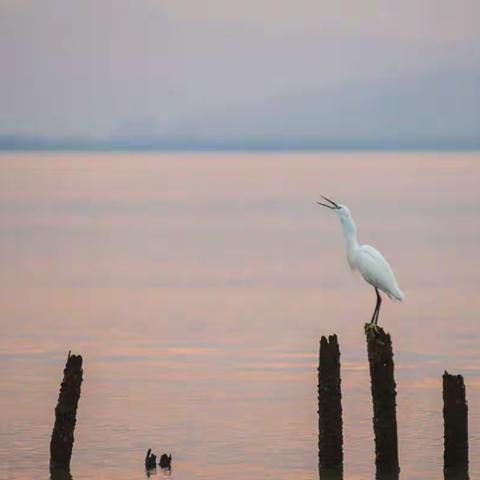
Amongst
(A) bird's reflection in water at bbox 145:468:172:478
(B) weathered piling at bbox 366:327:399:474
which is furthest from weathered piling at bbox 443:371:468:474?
(A) bird's reflection in water at bbox 145:468:172:478

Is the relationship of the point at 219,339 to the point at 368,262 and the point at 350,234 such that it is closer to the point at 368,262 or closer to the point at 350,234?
the point at 350,234

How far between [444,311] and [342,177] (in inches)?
5136

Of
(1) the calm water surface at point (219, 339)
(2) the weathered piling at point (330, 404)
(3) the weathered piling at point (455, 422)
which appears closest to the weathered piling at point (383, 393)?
(2) the weathered piling at point (330, 404)

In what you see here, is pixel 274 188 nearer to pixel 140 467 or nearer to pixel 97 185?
pixel 97 185

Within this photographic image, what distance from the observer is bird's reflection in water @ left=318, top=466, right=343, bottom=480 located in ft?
71.8

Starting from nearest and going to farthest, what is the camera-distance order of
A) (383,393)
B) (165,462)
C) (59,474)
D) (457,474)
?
(383,393) < (457,474) < (59,474) < (165,462)

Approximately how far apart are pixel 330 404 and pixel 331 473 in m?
1.29

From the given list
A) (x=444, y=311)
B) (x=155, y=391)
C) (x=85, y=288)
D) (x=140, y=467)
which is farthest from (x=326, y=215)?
(x=140, y=467)

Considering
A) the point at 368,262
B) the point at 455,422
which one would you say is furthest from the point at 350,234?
the point at 455,422

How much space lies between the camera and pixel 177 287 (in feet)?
166

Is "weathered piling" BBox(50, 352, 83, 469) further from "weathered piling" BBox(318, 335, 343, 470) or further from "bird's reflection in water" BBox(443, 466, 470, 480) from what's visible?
"bird's reflection in water" BBox(443, 466, 470, 480)

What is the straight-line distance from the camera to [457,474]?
71.9 ft

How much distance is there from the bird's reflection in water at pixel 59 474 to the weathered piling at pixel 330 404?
3.37 metres

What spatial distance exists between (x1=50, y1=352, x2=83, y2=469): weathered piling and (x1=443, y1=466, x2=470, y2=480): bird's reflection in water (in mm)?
4711
